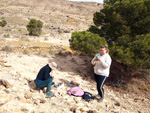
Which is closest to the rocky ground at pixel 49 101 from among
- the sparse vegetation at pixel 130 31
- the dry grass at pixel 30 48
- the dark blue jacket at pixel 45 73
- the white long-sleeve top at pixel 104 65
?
the dark blue jacket at pixel 45 73

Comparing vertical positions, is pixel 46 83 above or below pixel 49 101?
above

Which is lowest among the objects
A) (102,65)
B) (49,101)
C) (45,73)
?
(49,101)

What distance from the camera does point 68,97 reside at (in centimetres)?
376

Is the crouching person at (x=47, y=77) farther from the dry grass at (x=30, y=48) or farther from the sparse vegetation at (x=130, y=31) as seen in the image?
the dry grass at (x=30, y=48)

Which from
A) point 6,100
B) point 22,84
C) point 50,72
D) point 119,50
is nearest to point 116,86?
point 119,50

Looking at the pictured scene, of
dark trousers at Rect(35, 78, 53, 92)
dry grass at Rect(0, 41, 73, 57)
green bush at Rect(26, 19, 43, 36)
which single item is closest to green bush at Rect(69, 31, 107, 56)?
dark trousers at Rect(35, 78, 53, 92)

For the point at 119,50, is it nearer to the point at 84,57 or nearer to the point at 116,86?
the point at 116,86

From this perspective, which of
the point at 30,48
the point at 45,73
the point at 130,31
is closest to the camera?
the point at 45,73

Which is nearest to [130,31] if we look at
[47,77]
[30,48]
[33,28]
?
[47,77]

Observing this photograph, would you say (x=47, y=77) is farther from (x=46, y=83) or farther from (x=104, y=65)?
(x=104, y=65)

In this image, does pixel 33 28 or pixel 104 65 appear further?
pixel 33 28

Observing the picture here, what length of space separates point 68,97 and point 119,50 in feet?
8.12

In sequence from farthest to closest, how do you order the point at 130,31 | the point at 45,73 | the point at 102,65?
the point at 130,31, the point at 45,73, the point at 102,65

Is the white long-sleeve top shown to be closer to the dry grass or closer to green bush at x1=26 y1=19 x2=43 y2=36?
the dry grass
